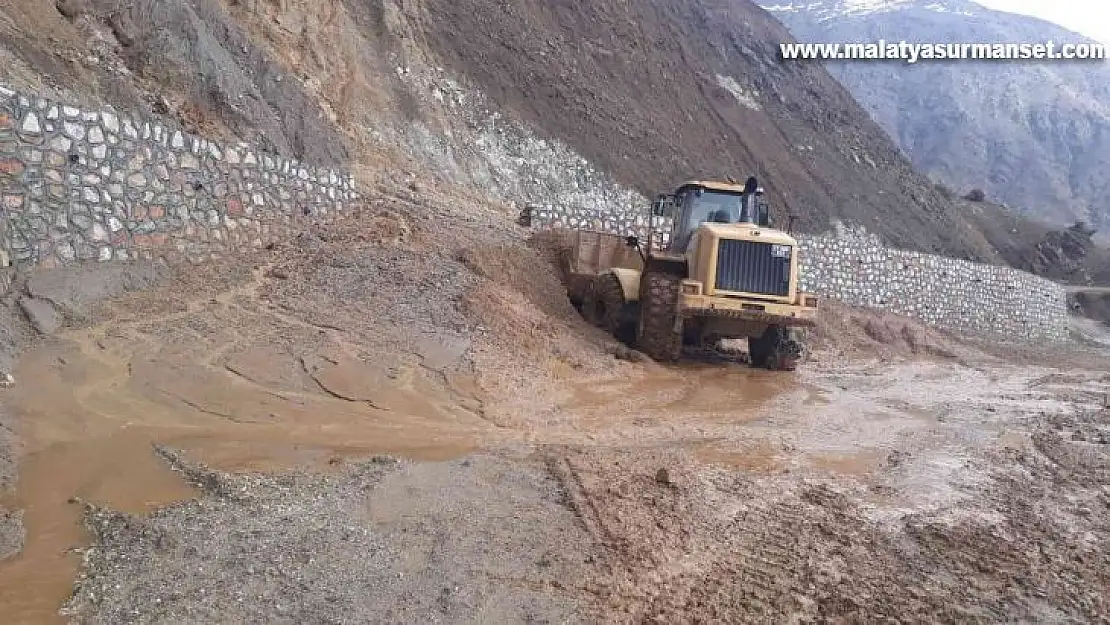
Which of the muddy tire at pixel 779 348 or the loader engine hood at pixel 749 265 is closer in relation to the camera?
the loader engine hood at pixel 749 265

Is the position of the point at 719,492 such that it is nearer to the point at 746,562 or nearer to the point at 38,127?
the point at 746,562

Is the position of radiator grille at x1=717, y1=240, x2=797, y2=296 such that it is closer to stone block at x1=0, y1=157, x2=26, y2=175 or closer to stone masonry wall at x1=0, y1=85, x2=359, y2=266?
stone masonry wall at x1=0, y1=85, x2=359, y2=266

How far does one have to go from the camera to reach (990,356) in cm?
1938

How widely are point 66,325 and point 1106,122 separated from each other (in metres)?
106

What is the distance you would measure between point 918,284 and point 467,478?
19.6 m

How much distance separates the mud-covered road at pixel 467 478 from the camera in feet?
11.9

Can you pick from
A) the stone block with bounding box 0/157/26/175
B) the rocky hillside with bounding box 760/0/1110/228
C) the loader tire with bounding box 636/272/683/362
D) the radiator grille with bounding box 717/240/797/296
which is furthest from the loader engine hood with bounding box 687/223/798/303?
the rocky hillside with bounding box 760/0/1110/228

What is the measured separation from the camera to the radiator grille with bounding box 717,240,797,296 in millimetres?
10758

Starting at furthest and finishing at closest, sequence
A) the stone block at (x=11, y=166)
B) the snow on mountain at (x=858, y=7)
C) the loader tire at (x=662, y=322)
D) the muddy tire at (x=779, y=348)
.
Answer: the snow on mountain at (x=858, y=7) < the muddy tire at (x=779, y=348) < the loader tire at (x=662, y=322) < the stone block at (x=11, y=166)

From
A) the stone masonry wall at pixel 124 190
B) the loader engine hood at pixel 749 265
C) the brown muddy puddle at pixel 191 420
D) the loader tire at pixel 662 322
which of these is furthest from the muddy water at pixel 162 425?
the loader engine hood at pixel 749 265

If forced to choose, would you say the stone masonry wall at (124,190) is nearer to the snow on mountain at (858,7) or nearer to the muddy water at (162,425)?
the muddy water at (162,425)

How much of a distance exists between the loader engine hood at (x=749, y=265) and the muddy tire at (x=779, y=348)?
0.94m

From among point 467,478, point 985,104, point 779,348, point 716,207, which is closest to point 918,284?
point 779,348

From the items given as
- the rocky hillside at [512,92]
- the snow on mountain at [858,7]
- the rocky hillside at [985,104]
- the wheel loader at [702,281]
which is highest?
the snow on mountain at [858,7]
